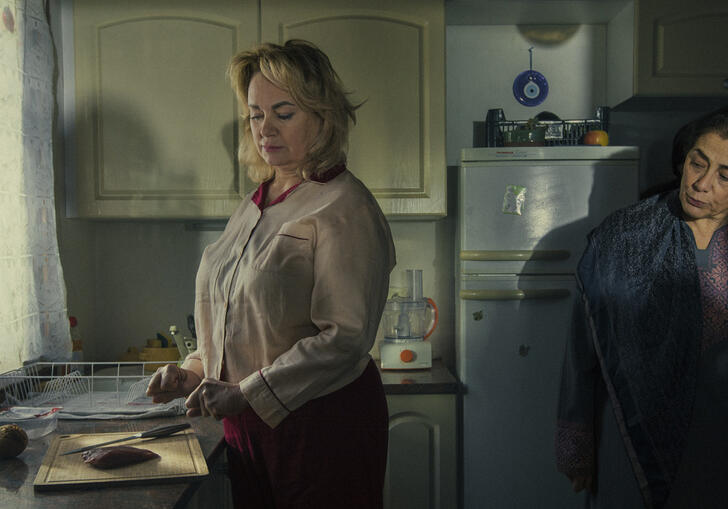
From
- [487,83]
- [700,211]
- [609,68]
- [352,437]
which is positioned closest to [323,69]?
[352,437]

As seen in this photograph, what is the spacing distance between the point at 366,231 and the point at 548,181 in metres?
1.15

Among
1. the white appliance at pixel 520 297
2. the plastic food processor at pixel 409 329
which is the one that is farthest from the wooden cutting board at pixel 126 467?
the white appliance at pixel 520 297

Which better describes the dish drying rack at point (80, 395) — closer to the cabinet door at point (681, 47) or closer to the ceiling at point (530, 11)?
the ceiling at point (530, 11)

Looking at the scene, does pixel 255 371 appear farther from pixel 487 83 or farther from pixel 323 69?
pixel 487 83

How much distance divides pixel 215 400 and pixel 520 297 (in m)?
1.29

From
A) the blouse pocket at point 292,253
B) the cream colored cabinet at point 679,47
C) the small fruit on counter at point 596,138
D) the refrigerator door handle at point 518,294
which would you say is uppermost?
the cream colored cabinet at point 679,47

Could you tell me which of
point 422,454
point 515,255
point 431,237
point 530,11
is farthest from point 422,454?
point 530,11

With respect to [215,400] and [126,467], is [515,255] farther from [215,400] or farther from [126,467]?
[126,467]

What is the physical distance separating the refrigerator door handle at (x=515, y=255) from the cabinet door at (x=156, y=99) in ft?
2.70

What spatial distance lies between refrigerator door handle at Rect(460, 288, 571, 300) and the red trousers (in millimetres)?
938

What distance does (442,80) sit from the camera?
219 centimetres

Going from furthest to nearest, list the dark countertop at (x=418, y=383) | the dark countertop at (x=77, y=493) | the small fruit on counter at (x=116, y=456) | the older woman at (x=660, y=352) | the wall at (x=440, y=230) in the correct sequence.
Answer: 1. the wall at (x=440, y=230)
2. the dark countertop at (x=418, y=383)
3. the older woman at (x=660, y=352)
4. the small fruit on counter at (x=116, y=456)
5. the dark countertop at (x=77, y=493)

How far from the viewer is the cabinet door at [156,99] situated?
86.0 inches

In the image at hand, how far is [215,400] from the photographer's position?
1.16 m
